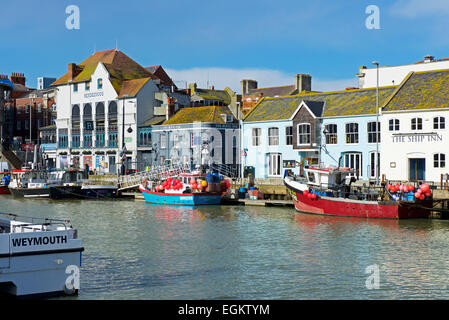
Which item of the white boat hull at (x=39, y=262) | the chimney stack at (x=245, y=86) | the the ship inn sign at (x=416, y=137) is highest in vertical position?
the chimney stack at (x=245, y=86)

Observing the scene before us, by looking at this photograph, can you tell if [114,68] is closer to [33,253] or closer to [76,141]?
[76,141]

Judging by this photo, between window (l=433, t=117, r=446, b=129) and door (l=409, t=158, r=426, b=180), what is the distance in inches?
117

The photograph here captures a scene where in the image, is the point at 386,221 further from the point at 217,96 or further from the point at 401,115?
the point at 217,96

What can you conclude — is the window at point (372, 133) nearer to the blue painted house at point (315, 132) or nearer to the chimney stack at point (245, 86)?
the blue painted house at point (315, 132)

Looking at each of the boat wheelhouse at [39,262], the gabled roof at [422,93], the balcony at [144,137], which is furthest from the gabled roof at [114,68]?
the boat wheelhouse at [39,262]

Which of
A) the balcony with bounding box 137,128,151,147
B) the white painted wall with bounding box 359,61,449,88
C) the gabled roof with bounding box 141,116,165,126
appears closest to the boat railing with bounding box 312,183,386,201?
the white painted wall with bounding box 359,61,449,88

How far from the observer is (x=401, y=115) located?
48875 mm

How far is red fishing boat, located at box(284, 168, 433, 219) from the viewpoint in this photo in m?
38.4

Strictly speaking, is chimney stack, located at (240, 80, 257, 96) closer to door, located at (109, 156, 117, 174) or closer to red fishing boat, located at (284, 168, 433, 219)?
door, located at (109, 156, 117, 174)

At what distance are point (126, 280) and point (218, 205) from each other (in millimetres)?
29965

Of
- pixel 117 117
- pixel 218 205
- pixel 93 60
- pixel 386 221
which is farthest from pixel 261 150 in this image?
pixel 93 60

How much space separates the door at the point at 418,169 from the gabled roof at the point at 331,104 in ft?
19.4

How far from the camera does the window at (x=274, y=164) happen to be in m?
59.1

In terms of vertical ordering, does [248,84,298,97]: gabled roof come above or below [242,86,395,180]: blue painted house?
above
